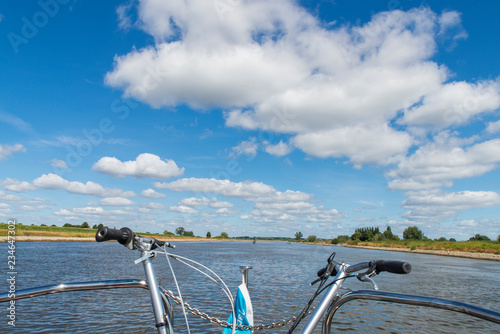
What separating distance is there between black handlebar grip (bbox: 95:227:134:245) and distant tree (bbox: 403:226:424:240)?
140768mm

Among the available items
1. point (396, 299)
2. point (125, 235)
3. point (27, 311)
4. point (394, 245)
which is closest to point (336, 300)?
point (396, 299)

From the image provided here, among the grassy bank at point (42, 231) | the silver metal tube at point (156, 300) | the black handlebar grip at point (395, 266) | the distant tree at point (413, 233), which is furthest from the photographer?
the distant tree at point (413, 233)

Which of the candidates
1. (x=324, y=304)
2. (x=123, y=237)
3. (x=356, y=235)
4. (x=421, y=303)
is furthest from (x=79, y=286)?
(x=356, y=235)

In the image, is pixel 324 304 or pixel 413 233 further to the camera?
pixel 413 233

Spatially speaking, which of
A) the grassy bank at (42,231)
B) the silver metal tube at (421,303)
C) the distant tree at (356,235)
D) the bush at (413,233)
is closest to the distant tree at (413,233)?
the bush at (413,233)

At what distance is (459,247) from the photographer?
81.9 metres

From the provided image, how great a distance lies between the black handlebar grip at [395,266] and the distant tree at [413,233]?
459 ft

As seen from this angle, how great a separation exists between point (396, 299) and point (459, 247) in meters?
95.8

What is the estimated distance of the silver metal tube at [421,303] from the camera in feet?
6.61

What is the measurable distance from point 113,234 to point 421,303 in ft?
7.13

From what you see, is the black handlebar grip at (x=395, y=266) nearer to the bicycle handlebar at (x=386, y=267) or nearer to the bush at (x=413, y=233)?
the bicycle handlebar at (x=386, y=267)

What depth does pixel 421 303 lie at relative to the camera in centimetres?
231

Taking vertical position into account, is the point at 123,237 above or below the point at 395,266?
above

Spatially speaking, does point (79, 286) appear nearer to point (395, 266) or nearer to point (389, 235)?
point (395, 266)
